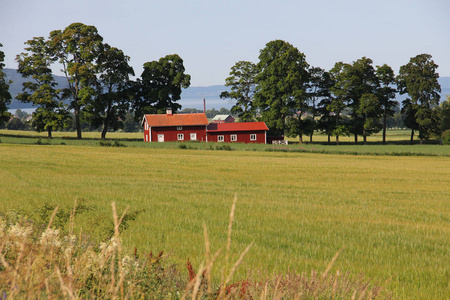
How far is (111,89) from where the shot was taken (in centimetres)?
6875

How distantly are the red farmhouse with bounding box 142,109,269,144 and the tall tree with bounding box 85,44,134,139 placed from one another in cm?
509

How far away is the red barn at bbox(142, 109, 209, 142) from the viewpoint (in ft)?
227

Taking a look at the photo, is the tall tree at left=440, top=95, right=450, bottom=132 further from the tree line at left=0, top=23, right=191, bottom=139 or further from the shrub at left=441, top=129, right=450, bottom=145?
the tree line at left=0, top=23, right=191, bottom=139

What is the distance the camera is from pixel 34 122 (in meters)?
62.2

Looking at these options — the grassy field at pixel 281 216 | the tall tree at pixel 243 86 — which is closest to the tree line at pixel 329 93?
the tall tree at pixel 243 86

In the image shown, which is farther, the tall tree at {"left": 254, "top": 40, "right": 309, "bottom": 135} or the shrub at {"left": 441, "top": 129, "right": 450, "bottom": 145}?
the shrub at {"left": 441, "top": 129, "right": 450, "bottom": 145}

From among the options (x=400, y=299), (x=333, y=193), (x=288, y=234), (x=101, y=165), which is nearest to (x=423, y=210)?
(x=333, y=193)

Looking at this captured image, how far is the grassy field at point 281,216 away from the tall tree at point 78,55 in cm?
4077

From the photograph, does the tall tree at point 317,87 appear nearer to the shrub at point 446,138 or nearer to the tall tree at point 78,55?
the shrub at point 446,138

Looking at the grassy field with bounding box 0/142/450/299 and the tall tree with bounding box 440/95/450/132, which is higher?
the tall tree with bounding box 440/95/450/132

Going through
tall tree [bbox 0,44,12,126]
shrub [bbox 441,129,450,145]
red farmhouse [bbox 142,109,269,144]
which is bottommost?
shrub [bbox 441,129,450,145]

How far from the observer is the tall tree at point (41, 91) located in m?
61.4

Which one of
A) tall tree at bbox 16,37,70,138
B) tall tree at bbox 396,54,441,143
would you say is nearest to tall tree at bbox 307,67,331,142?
tall tree at bbox 396,54,441,143

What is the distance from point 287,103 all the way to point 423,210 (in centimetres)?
5720
